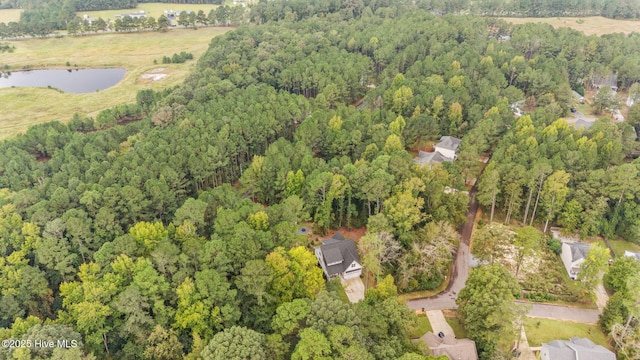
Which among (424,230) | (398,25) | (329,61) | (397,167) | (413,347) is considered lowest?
(413,347)

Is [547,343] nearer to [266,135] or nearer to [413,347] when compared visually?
[413,347]

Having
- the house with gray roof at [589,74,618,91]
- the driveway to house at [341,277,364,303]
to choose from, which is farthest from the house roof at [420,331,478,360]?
the house with gray roof at [589,74,618,91]

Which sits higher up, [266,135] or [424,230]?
[266,135]

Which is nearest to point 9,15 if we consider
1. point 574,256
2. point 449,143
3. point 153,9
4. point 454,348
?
point 153,9

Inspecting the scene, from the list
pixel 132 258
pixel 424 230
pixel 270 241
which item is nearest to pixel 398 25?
pixel 424 230

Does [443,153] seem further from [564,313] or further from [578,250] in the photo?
[564,313]

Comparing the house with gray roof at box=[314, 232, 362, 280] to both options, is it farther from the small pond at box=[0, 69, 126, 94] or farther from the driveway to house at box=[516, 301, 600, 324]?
the small pond at box=[0, 69, 126, 94]
